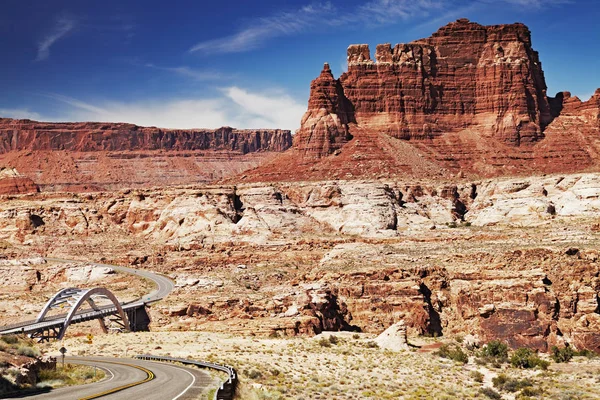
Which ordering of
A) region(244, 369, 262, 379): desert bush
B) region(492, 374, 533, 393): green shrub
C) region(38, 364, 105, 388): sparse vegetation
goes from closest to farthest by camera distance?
region(38, 364, 105, 388): sparse vegetation
region(244, 369, 262, 379): desert bush
region(492, 374, 533, 393): green shrub

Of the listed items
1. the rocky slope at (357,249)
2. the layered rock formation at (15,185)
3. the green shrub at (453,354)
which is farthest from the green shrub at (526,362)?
the layered rock formation at (15,185)

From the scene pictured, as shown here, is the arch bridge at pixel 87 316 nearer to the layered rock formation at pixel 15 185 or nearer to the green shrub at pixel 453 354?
the green shrub at pixel 453 354

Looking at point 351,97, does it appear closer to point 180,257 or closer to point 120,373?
point 180,257

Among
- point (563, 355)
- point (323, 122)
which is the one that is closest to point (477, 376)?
point (563, 355)

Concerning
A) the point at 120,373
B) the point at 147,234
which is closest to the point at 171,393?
the point at 120,373

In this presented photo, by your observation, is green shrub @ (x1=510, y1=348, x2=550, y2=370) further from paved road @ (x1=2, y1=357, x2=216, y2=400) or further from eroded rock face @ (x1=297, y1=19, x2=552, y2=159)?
eroded rock face @ (x1=297, y1=19, x2=552, y2=159)

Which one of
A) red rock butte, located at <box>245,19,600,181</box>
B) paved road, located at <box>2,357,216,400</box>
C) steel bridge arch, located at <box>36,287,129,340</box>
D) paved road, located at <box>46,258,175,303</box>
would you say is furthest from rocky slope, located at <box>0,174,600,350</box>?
paved road, located at <box>2,357,216,400</box>
